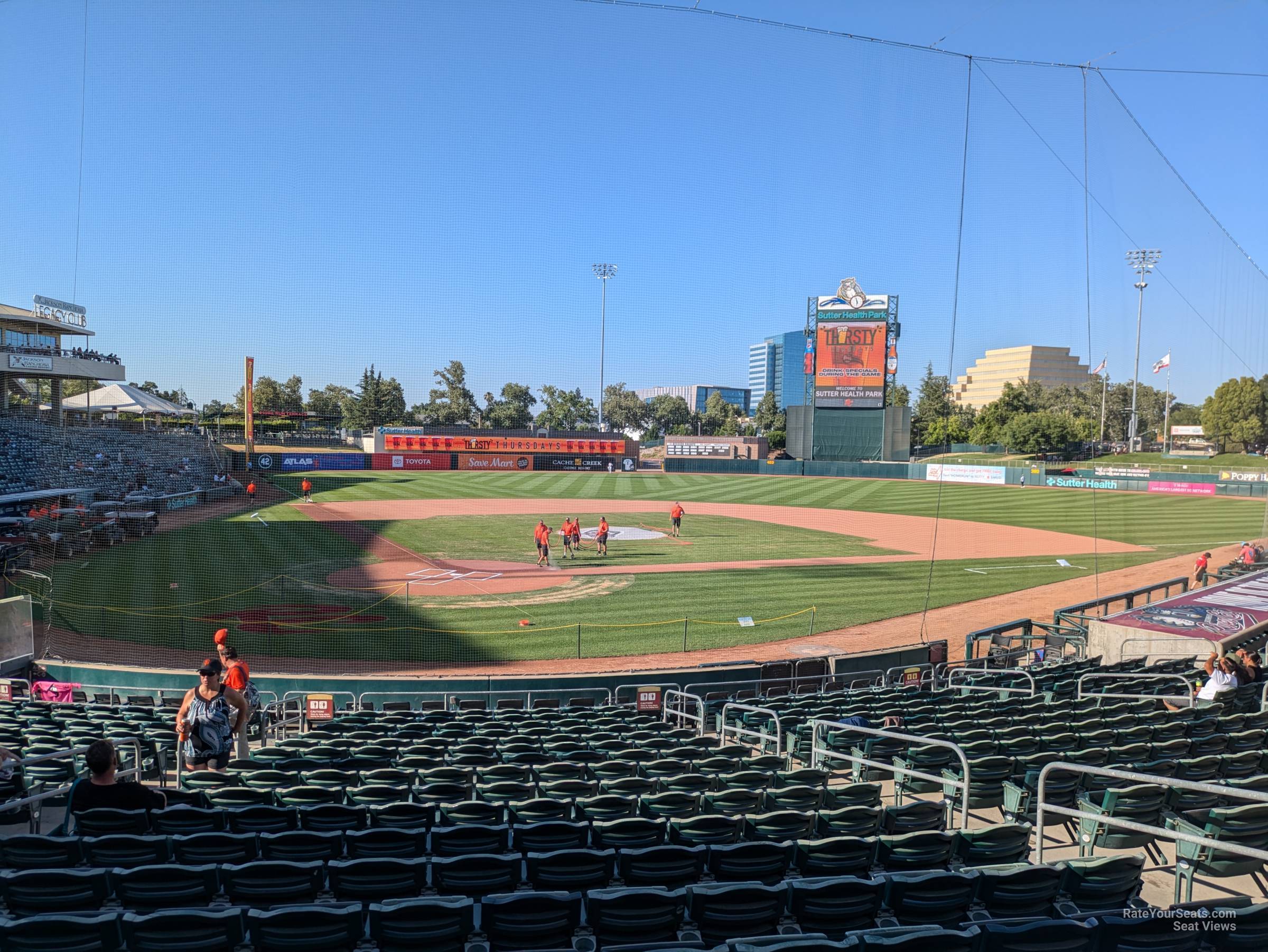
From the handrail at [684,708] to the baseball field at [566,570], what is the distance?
4.38 m

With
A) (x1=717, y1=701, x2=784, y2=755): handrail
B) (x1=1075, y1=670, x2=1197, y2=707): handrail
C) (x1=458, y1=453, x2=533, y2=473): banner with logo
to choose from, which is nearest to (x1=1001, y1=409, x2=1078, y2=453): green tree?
(x1=458, y1=453, x2=533, y2=473): banner with logo

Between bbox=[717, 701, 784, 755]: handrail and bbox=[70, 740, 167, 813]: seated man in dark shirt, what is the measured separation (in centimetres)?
562

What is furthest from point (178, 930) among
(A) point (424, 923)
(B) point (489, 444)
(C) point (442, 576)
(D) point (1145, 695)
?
(B) point (489, 444)

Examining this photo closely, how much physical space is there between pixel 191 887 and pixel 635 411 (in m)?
114

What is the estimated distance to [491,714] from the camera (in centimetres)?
1032

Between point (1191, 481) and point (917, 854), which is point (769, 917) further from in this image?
point (1191, 481)

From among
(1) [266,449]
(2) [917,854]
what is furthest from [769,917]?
(1) [266,449]

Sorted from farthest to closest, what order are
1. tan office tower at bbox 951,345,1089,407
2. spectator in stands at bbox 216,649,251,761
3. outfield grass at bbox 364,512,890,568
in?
1. tan office tower at bbox 951,345,1089,407
2. outfield grass at bbox 364,512,890,568
3. spectator in stands at bbox 216,649,251,761

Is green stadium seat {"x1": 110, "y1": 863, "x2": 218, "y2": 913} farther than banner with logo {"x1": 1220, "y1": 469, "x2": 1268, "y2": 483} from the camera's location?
No

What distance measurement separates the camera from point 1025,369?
143000mm

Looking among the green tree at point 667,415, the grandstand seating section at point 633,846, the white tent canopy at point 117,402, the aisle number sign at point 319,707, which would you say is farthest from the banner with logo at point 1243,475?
the green tree at point 667,415

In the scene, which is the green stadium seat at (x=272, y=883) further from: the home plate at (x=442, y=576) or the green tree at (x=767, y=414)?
the green tree at (x=767, y=414)

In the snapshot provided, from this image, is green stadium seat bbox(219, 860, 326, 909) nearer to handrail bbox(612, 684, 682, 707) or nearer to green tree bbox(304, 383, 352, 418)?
handrail bbox(612, 684, 682, 707)

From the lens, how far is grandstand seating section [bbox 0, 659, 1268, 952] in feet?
11.4
